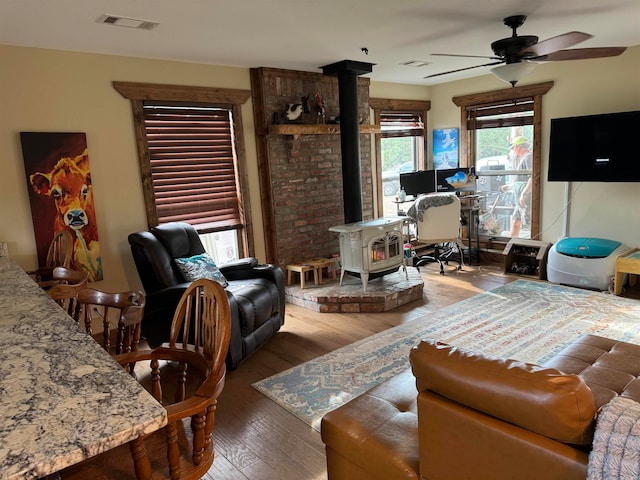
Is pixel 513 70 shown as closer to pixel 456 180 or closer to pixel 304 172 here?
pixel 304 172

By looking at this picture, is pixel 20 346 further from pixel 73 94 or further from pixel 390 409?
pixel 73 94

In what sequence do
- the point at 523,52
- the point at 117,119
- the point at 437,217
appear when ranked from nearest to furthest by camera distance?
the point at 523,52 → the point at 117,119 → the point at 437,217

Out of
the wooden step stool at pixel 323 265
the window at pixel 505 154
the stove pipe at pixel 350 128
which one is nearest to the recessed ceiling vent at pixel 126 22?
the stove pipe at pixel 350 128

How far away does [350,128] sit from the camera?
4984 mm

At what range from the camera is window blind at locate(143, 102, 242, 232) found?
14.1 ft

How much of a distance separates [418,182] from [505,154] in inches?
47.1

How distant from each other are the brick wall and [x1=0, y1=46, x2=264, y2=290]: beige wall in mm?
804

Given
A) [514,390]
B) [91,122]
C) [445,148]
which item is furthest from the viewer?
[445,148]

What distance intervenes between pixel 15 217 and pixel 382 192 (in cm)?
426

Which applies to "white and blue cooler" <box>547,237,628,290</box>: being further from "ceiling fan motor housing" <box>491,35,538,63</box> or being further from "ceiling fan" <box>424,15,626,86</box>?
"ceiling fan motor housing" <box>491,35,538,63</box>

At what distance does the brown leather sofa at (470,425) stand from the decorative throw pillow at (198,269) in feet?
7.00

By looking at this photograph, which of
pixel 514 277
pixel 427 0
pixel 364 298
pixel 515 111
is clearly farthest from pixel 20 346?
pixel 515 111

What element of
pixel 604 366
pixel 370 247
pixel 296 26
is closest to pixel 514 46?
pixel 296 26

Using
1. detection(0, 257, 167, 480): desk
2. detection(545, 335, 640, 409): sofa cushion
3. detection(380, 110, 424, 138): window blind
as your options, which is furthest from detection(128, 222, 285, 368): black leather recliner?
detection(380, 110, 424, 138): window blind
